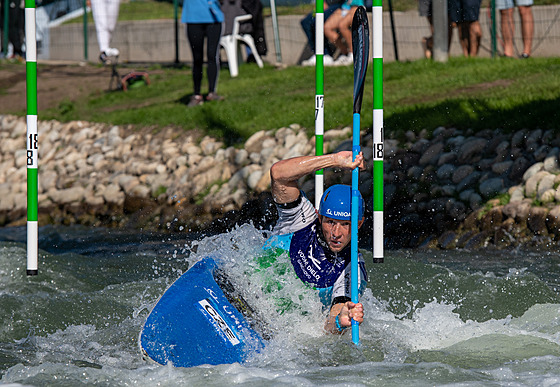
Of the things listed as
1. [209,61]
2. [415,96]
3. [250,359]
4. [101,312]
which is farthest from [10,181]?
[250,359]

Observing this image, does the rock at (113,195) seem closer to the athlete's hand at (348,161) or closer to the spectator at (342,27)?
the spectator at (342,27)

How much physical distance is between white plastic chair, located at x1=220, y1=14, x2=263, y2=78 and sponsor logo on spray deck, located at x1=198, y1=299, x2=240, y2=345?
10372 mm

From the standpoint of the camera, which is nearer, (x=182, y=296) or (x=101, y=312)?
(x=182, y=296)

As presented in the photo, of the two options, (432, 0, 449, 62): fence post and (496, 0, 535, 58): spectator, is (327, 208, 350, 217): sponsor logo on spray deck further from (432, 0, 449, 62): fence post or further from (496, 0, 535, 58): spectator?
(496, 0, 535, 58): spectator

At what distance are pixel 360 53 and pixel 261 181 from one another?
554 cm

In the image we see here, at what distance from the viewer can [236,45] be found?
15.3 meters

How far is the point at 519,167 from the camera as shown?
8945 millimetres

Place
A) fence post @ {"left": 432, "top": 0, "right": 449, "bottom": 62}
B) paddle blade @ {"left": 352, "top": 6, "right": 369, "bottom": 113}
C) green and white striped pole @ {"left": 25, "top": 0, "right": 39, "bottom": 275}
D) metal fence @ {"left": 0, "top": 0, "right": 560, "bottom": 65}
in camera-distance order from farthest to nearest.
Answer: metal fence @ {"left": 0, "top": 0, "right": 560, "bottom": 65} < fence post @ {"left": 432, "top": 0, "right": 449, "bottom": 62} < green and white striped pole @ {"left": 25, "top": 0, "right": 39, "bottom": 275} < paddle blade @ {"left": 352, "top": 6, "right": 369, "bottom": 113}

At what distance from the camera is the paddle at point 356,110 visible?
4871mm

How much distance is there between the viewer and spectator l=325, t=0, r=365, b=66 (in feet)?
42.3

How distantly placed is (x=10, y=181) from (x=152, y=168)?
2.89 meters

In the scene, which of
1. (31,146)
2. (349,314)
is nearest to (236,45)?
(31,146)

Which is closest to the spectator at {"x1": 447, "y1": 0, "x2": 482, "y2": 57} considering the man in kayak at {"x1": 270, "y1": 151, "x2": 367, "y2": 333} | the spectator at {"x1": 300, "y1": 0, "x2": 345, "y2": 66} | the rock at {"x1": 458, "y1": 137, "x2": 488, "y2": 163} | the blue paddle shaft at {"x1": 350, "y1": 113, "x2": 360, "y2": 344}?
the spectator at {"x1": 300, "y1": 0, "x2": 345, "y2": 66}

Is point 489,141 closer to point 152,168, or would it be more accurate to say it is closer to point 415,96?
point 415,96
